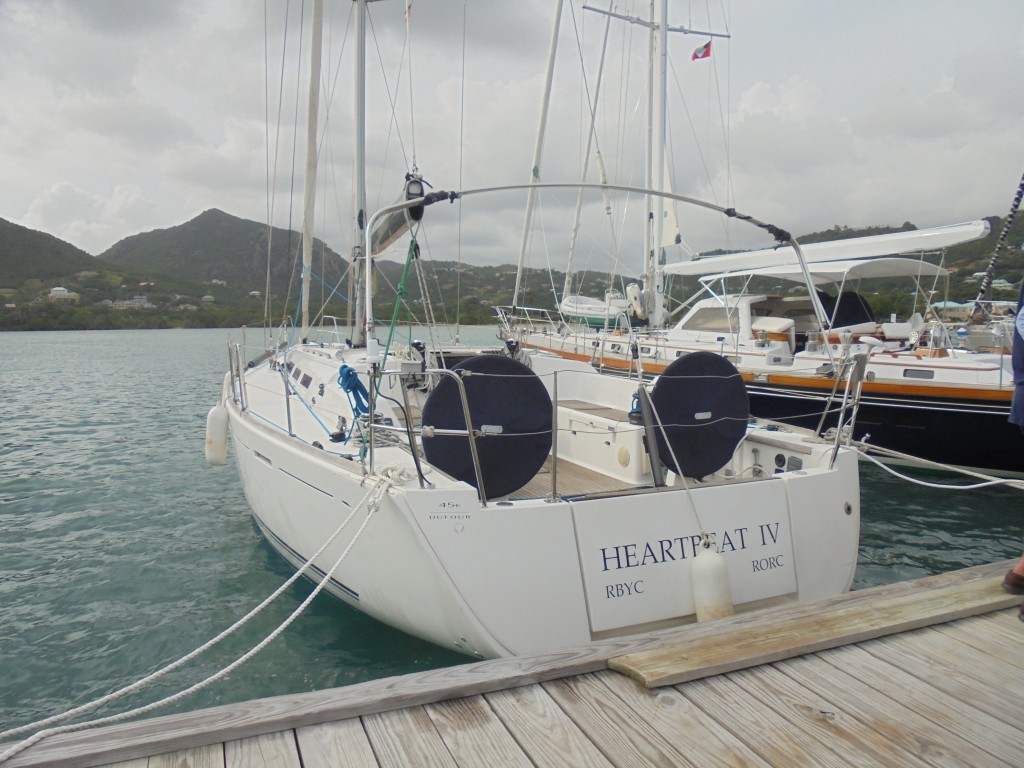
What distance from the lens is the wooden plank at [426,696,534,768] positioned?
190cm

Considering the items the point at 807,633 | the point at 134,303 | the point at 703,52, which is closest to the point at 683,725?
the point at 807,633

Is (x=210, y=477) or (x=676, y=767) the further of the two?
(x=210, y=477)

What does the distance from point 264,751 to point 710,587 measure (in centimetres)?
232

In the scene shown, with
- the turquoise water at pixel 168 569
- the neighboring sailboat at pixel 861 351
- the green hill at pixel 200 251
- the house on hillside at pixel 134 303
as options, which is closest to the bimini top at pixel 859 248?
the neighboring sailboat at pixel 861 351

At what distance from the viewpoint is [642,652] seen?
2.46 metres

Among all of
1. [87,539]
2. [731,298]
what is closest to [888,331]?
[731,298]

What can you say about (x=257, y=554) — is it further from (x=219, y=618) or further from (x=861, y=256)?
(x=861, y=256)

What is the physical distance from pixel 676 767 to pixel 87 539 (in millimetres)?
6912

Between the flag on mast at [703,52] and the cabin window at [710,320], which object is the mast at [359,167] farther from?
the flag on mast at [703,52]

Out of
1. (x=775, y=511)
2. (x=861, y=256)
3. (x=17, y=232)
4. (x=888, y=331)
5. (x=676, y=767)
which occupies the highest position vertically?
(x=17, y=232)

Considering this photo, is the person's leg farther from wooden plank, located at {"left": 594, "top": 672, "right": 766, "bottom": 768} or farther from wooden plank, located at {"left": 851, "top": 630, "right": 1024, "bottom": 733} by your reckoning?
wooden plank, located at {"left": 594, "top": 672, "right": 766, "bottom": 768}

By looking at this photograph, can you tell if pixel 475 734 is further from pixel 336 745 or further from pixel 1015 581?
pixel 1015 581

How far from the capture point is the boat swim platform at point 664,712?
1.89 m

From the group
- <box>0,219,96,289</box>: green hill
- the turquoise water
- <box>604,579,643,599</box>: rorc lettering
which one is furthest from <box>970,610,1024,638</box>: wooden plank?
<box>0,219,96,289</box>: green hill
